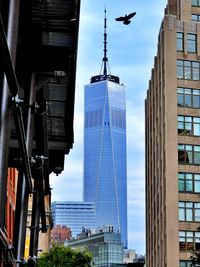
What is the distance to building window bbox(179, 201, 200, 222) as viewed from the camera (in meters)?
92.9

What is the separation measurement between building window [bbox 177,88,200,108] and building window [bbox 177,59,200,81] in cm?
191

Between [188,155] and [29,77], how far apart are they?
87.0 m

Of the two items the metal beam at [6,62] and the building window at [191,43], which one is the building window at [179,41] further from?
the metal beam at [6,62]

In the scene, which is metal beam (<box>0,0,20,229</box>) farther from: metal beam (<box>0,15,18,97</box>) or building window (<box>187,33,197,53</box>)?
building window (<box>187,33,197,53</box>)

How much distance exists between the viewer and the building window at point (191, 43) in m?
101

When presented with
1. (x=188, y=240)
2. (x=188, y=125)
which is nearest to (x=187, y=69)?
(x=188, y=125)

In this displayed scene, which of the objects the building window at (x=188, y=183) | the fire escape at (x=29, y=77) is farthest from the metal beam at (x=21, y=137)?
the building window at (x=188, y=183)

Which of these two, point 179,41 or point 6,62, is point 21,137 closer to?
point 6,62

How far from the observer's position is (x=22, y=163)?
9211mm

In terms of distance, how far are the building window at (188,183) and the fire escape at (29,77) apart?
8324 cm

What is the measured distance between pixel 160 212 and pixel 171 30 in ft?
80.5

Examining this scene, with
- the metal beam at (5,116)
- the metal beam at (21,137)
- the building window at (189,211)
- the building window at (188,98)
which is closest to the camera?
the metal beam at (5,116)

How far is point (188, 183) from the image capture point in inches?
3738

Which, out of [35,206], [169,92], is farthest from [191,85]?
[35,206]
